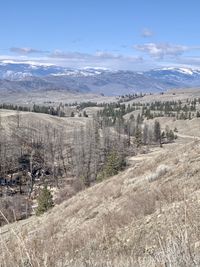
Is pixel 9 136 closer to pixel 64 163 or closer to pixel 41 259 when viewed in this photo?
pixel 64 163

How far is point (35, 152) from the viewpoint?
13925 cm

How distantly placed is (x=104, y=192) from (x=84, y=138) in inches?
4470

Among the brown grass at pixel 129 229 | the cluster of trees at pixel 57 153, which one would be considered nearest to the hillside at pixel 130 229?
the brown grass at pixel 129 229

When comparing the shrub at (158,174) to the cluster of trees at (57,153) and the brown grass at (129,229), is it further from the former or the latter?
the cluster of trees at (57,153)

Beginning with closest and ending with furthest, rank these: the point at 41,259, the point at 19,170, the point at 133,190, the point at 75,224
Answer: the point at 41,259, the point at 75,224, the point at 133,190, the point at 19,170

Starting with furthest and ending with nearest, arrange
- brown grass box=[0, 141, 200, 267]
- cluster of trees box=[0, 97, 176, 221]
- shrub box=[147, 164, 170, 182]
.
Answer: cluster of trees box=[0, 97, 176, 221]
shrub box=[147, 164, 170, 182]
brown grass box=[0, 141, 200, 267]

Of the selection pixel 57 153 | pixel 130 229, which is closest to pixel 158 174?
pixel 130 229

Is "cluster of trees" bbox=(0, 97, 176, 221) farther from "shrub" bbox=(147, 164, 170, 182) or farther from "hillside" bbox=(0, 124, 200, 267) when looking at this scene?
"hillside" bbox=(0, 124, 200, 267)

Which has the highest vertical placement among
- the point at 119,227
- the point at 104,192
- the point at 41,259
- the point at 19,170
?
the point at 41,259

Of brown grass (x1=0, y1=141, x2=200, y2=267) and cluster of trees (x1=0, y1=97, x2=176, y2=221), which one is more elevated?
brown grass (x1=0, y1=141, x2=200, y2=267)

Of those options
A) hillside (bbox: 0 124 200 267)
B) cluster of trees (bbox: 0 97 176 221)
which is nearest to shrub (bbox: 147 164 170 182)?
hillside (bbox: 0 124 200 267)

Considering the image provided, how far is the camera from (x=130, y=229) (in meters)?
13.1

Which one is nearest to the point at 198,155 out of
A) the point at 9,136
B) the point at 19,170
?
the point at 19,170

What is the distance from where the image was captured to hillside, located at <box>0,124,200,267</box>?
509 cm
